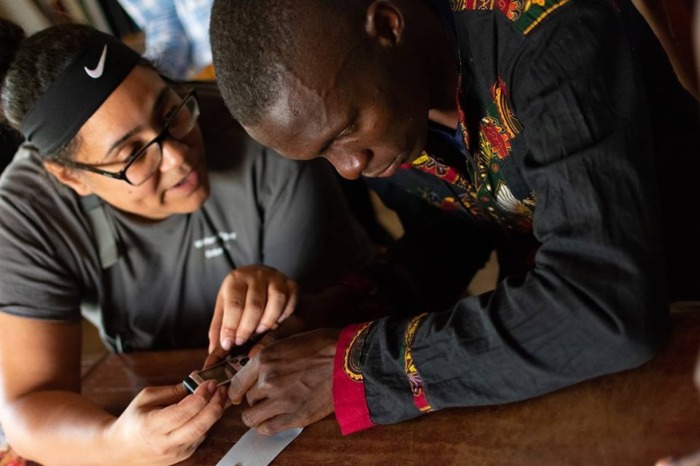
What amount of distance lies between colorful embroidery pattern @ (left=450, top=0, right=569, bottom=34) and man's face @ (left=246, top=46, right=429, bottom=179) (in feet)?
0.54

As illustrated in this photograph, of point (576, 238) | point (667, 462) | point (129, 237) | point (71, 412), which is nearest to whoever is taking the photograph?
point (667, 462)

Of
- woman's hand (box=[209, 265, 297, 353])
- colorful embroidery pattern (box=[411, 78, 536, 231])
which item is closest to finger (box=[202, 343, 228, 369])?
woman's hand (box=[209, 265, 297, 353])

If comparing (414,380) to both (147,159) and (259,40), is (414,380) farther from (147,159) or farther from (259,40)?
(147,159)

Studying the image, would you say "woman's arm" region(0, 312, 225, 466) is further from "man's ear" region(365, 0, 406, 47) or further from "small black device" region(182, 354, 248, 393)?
"man's ear" region(365, 0, 406, 47)

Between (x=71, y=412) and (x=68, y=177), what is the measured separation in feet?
1.55

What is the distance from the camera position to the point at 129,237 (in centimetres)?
143

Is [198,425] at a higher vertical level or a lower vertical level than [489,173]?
lower

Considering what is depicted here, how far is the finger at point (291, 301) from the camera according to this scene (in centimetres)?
114

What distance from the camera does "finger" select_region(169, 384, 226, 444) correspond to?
3.15 feet

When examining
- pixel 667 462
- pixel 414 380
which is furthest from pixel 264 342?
pixel 667 462

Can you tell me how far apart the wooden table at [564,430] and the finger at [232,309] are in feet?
0.82

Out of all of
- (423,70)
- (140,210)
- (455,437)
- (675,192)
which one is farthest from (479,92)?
(140,210)

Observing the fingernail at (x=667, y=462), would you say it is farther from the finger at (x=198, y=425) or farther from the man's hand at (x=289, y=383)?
the finger at (x=198, y=425)

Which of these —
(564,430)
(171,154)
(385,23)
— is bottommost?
(564,430)
